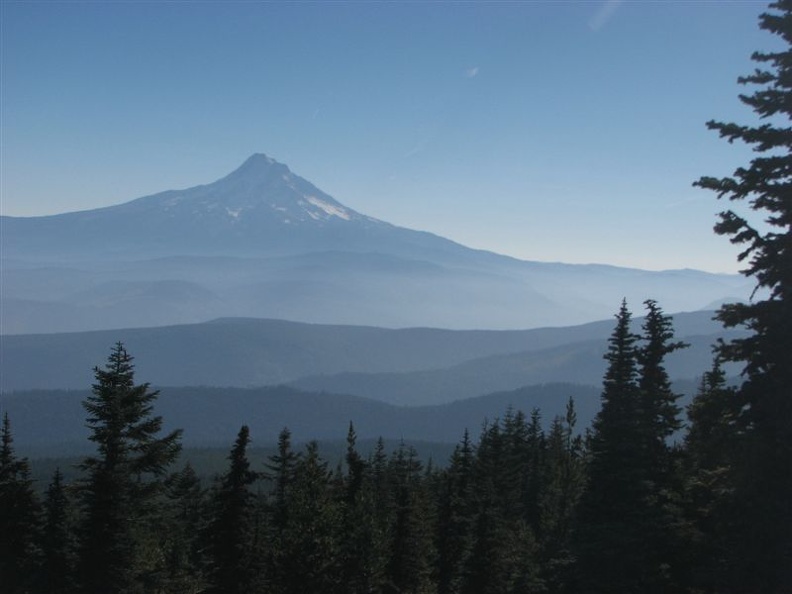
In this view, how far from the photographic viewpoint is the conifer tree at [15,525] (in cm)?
3186

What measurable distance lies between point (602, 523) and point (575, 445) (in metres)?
41.1

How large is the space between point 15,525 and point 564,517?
1412 inches

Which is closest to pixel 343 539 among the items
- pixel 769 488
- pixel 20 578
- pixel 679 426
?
pixel 20 578

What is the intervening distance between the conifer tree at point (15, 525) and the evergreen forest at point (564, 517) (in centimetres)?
6

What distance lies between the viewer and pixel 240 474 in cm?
3488

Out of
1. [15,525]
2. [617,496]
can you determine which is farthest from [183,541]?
[617,496]

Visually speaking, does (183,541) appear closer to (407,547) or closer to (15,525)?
(15,525)

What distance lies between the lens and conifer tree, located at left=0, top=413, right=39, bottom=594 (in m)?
31.9

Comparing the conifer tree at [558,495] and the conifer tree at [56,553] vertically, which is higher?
the conifer tree at [56,553]

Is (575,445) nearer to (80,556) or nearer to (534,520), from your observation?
(534,520)

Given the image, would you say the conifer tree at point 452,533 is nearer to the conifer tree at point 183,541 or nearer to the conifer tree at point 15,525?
the conifer tree at point 183,541

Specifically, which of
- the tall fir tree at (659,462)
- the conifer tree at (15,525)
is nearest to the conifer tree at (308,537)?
the conifer tree at (15,525)

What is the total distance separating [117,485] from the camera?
2447 cm

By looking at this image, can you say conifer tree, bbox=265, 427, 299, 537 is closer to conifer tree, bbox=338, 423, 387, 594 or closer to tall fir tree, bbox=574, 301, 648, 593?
conifer tree, bbox=338, 423, 387, 594
